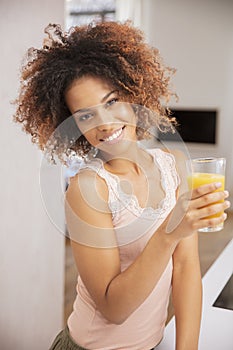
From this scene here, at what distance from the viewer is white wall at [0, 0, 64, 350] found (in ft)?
3.12

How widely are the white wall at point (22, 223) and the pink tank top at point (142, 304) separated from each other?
0.42 metres

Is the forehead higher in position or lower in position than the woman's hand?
higher

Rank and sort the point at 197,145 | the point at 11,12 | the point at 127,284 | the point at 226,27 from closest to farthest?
the point at 127,284
the point at 11,12
the point at 226,27
the point at 197,145

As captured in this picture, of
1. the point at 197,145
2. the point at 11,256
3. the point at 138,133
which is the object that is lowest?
A: the point at 197,145

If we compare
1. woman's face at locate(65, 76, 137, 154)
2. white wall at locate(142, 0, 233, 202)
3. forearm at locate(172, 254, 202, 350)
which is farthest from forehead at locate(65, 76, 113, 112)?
white wall at locate(142, 0, 233, 202)

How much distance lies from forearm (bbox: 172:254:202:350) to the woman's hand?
6.4 inches

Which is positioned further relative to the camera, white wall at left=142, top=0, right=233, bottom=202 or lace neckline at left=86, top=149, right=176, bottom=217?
white wall at left=142, top=0, right=233, bottom=202

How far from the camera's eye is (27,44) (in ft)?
3.23

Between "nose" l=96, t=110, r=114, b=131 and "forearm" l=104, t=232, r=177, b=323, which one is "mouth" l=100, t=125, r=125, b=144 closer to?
"nose" l=96, t=110, r=114, b=131

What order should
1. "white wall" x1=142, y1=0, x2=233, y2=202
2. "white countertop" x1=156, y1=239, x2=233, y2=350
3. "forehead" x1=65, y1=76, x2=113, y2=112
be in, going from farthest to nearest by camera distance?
"white wall" x1=142, y1=0, x2=233, y2=202 < "white countertop" x1=156, y1=239, x2=233, y2=350 < "forehead" x1=65, y1=76, x2=113, y2=112

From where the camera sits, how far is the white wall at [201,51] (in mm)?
3082

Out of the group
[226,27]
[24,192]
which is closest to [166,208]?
[24,192]

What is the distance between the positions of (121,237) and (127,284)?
7 centimetres

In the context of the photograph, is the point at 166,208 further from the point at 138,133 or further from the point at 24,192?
the point at 24,192
